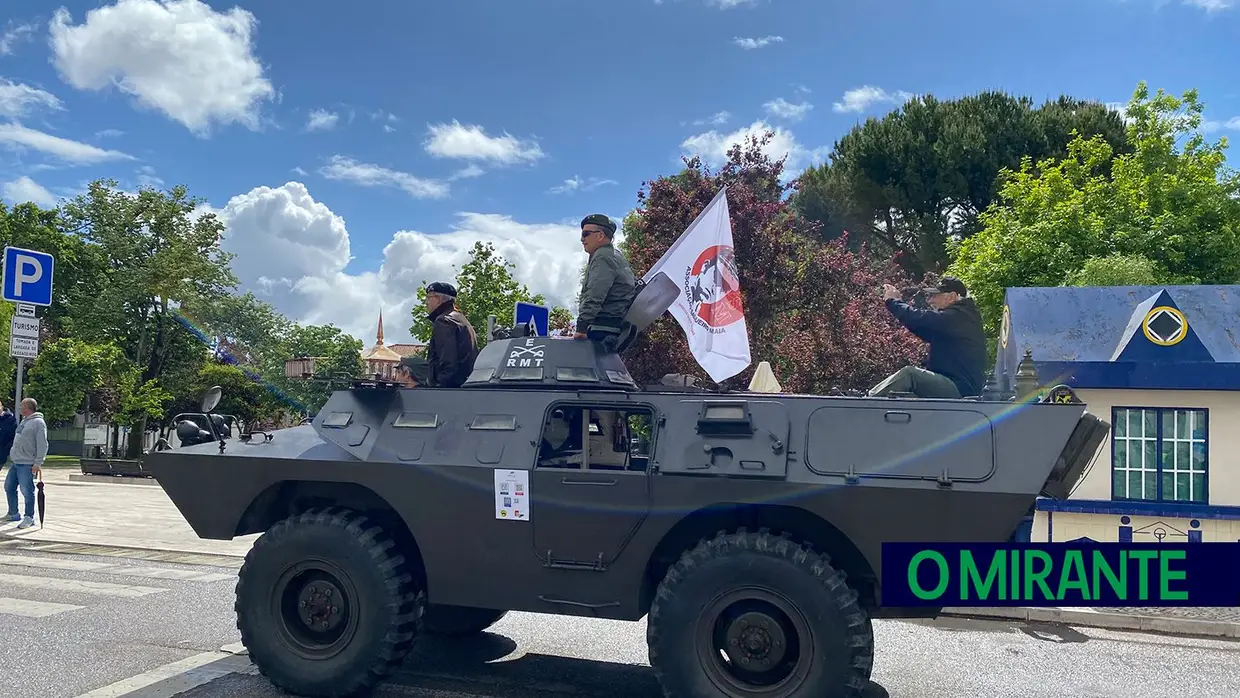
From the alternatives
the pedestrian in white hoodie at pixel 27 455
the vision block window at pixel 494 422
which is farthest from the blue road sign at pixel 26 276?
the vision block window at pixel 494 422

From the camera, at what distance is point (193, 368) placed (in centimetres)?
3516

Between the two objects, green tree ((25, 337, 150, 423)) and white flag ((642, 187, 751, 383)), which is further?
green tree ((25, 337, 150, 423))

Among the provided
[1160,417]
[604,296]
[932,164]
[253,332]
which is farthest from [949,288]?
[253,332]

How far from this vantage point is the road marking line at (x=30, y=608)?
6.84 m

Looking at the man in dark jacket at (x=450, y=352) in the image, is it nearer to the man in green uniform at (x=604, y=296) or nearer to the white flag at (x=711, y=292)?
the man in green uniform at (x=604, y=296)

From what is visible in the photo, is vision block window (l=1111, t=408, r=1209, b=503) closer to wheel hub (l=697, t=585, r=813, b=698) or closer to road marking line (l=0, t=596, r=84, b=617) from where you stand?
wheel hub (l=697, t=585, r=813, b=698)

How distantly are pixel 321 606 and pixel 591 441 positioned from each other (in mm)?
1749

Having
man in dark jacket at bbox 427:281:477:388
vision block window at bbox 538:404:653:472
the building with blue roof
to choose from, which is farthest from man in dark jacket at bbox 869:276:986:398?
the building with blue roof

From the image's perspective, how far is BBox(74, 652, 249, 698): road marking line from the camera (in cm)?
498

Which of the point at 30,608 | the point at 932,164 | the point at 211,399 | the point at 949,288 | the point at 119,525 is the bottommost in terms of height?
the point at 119,525

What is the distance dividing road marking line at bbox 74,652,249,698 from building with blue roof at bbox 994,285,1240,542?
335 inches

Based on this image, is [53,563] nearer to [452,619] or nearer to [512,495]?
[452,619]

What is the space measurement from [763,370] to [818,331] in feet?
18.4

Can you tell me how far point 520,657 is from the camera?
6.03 meters
